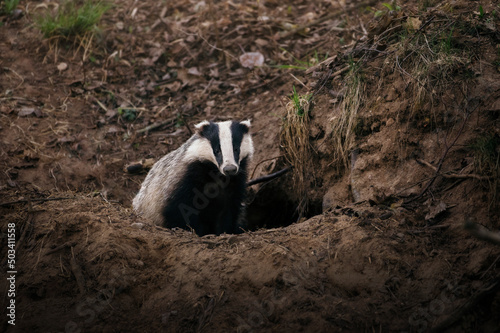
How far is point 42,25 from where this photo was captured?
6480 mm

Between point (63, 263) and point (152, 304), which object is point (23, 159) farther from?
point (152, 304)

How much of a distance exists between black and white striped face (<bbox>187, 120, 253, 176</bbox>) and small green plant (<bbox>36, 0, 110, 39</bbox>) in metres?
3.19

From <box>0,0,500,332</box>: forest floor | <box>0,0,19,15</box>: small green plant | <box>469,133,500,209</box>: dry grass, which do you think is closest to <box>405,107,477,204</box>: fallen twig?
<box>0,0,500,332</box>: forest floor

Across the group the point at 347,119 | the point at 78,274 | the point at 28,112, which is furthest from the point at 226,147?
the point at 28,112

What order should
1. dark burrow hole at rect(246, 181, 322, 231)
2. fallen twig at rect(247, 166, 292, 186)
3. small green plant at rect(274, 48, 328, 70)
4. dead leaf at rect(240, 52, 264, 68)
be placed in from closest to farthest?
fallen twig at rect(247, 166, 292, 186) → dark burrow hole at rect(246, 181, 322, 231) → small green plant at rect(274, 48, 328, 70) → dead leaf at rect(240, 52, 264, 68)

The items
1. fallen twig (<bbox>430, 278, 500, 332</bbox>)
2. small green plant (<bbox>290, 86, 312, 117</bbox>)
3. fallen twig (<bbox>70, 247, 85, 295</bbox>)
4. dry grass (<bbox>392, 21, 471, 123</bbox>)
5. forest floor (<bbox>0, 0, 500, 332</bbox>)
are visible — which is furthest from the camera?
small green plant (<bbox>290, 86, 312, 117</bbox>)

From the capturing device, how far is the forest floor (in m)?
2.76

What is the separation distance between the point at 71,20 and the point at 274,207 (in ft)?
12.9

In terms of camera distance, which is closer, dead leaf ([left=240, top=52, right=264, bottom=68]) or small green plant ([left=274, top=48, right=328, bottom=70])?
small green plant ([left=274, top=48, right=328, bottom=70])

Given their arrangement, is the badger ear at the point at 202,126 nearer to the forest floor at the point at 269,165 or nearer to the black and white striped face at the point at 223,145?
the black and white striped face at the point at 223,145

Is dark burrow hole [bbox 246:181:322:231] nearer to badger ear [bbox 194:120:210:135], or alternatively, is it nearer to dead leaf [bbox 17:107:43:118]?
badger ear [bbox 194:120:210:135]

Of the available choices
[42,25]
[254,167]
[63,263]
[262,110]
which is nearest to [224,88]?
[262,110]

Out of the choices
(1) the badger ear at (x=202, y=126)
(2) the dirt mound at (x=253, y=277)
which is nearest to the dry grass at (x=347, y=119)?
(2) the dirt mound at (x=253, y=277)

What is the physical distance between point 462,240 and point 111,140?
4.50m
